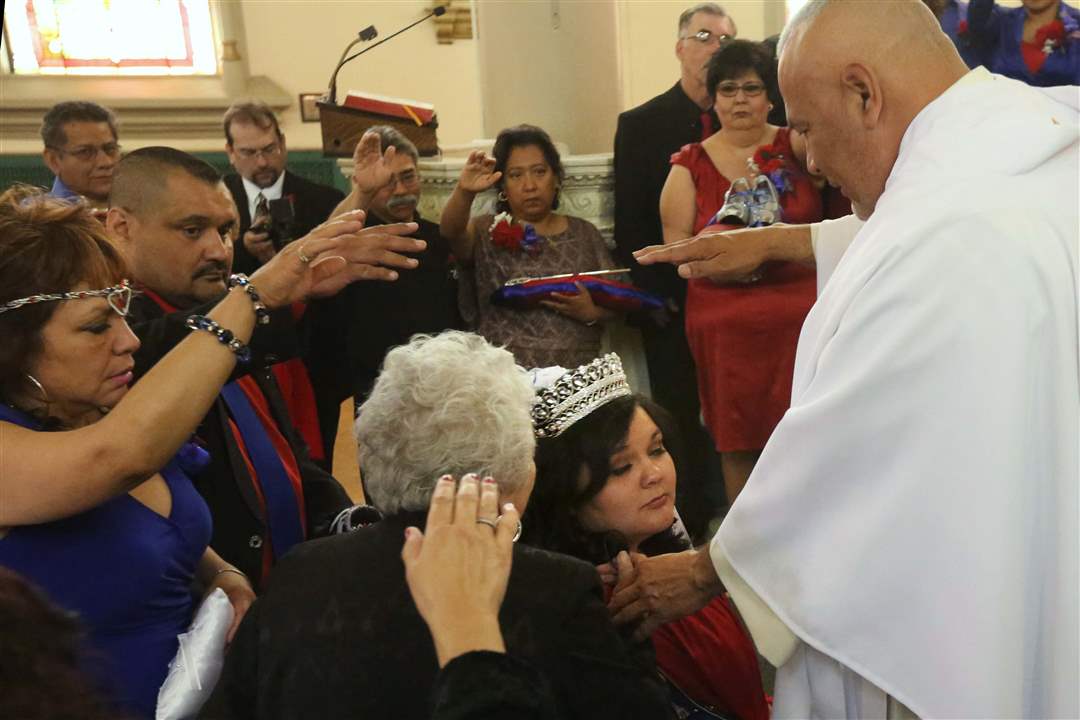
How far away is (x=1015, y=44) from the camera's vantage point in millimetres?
4086

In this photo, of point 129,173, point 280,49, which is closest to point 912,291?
point 129,173

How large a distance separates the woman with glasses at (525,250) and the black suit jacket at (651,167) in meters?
0.19

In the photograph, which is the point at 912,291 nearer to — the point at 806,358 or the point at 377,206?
the point at 806,358

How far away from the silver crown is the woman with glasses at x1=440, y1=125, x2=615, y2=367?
68.6 inches

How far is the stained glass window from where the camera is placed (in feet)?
30.7

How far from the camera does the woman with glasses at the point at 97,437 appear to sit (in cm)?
177

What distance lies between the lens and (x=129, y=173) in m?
2.66

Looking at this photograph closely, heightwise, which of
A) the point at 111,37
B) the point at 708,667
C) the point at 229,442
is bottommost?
the point at 708,667

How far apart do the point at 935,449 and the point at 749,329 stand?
7.40 feet

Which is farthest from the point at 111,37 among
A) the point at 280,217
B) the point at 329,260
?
the point at 329,260

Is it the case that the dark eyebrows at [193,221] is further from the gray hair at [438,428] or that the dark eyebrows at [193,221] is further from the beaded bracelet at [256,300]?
the gray hair at [438,428]

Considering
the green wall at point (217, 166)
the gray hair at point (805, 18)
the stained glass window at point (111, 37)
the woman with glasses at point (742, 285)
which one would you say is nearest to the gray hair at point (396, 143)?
the woman with glasses at point (742, 285)

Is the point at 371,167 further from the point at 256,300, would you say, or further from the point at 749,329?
the point at 749,329

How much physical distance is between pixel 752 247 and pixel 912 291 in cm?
110
